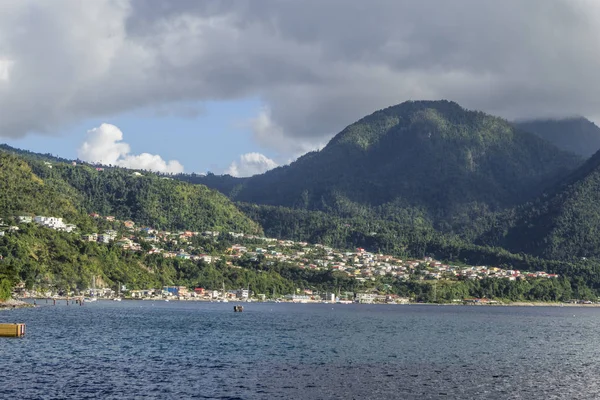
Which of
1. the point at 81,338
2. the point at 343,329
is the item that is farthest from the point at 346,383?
the point at 343,329

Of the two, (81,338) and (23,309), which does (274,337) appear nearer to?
(81,338)

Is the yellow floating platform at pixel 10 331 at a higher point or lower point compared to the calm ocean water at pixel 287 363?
higher

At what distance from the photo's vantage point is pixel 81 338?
4264 inches

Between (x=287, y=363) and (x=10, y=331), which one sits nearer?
(x=287, y=363)

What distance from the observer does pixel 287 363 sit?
3361 inches

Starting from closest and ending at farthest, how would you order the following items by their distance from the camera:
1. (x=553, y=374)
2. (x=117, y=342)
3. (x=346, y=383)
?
(x=346, y=383)
(x=553, y=374)
(x=117, y=342)

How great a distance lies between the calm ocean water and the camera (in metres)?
66.2

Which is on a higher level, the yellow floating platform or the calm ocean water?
the yellow floating platform

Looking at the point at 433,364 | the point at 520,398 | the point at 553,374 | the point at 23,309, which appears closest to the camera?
the point at 520,398

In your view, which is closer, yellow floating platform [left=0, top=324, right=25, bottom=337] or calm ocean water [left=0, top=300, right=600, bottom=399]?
calm ocean water [left=0, top=300, right=600, bottom=399]

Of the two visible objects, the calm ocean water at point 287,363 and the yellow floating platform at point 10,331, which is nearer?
the calm ocean water at point 287,363

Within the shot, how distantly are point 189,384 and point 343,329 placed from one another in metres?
75.7

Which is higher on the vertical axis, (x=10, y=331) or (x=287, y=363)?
(x=10, y=331)

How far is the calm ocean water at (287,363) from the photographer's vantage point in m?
66.2
